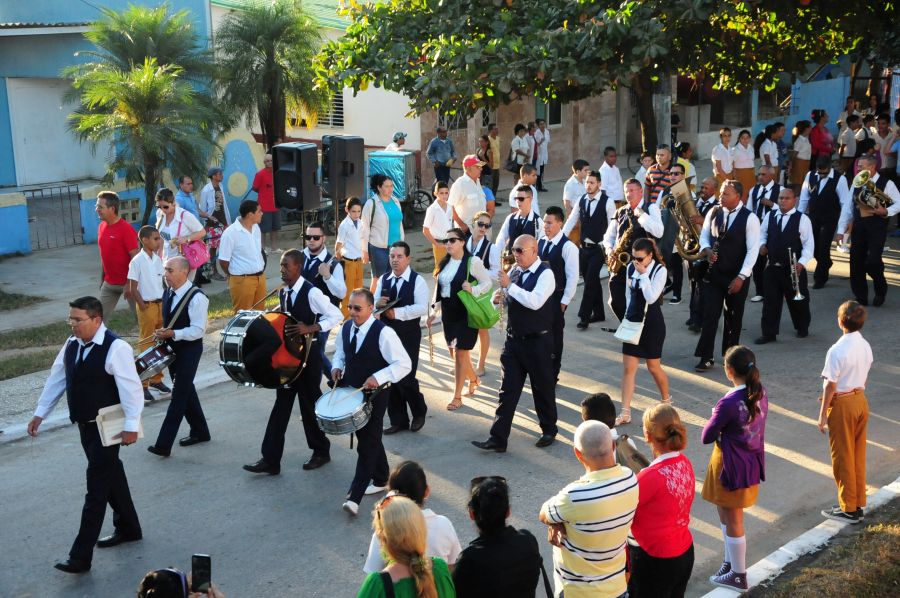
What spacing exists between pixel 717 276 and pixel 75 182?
59.2ft

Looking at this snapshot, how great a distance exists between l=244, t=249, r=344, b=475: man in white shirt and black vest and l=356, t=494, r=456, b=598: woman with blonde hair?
4.02 meters

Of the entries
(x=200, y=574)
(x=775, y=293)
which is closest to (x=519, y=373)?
(x=775, y=293)

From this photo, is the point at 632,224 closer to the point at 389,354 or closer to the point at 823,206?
the point at 823,206

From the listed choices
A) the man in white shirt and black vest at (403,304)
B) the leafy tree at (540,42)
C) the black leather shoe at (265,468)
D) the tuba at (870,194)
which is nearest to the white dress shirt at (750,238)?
the leafy tree at (540,42)

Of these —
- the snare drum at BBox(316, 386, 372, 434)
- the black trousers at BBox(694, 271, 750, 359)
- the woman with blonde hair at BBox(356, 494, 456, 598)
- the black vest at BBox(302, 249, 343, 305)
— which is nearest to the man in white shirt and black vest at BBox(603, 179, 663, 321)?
the black trousers at BBox(694, 271, 750, 359)

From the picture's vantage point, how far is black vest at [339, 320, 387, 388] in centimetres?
741

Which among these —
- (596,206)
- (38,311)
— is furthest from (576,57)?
(38,311)

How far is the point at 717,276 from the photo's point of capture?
10656mm

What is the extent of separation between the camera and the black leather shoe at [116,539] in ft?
23.1

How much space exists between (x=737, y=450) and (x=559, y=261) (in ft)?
12.6

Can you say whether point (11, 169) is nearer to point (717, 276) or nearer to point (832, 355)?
point (717, 276)

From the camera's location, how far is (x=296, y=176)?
13789mm

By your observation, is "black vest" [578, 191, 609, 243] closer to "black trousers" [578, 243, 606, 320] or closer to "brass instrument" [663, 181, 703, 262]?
"black trousers" [578, 243, 606, 320]

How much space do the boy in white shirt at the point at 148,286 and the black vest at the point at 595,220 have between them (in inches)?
191
